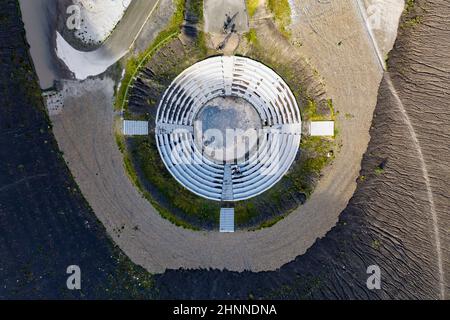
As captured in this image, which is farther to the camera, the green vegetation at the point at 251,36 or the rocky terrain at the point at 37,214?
the green vegetation at the point at 251,36

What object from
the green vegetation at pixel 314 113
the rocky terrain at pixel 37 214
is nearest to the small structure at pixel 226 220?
the rocky terrain at pixel 37 214

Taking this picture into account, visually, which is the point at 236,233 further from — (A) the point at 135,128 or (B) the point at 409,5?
(B) the point at 409,5

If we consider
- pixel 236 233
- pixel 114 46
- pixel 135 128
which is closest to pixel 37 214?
pixel 135 128

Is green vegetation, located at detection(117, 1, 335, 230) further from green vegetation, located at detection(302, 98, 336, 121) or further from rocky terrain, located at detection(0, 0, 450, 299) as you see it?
rocky terrain, located at detection(0, 0, 450, 299)

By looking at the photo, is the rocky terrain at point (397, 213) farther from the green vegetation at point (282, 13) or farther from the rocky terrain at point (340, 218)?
the green vegetation at point (282, 13)

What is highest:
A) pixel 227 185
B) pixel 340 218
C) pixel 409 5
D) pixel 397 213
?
pixel 409 5

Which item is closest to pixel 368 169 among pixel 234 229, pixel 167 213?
pixel 234 229

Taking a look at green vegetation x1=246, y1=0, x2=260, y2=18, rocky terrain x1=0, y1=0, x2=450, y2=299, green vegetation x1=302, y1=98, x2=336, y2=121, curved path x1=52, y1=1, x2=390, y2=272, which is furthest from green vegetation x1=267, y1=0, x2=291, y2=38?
rocky terrain x1=0, y1=0, x2=450, y2=299
